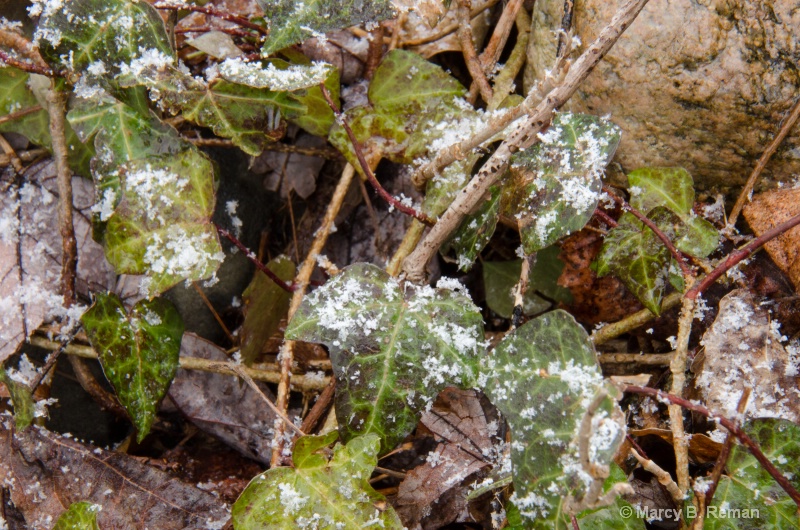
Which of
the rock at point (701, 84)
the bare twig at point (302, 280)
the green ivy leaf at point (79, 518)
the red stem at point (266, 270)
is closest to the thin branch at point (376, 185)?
the bare twig at point (302, 280)

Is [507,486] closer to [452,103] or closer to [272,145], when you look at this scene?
[452,103]

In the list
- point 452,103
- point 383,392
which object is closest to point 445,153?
point 452,103

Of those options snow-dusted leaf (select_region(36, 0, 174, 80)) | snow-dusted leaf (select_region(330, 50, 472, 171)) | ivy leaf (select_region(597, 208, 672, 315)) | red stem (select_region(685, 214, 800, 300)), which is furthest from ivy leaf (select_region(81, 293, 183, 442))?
red stem (select_region(685, 214, 800, 300))

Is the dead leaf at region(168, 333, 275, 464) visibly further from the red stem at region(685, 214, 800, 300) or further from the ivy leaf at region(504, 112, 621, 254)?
the red stem at region(685, 214, 800, 300)

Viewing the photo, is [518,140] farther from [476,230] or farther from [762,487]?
[762,487]

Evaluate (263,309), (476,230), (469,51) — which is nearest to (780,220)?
(476,230)
